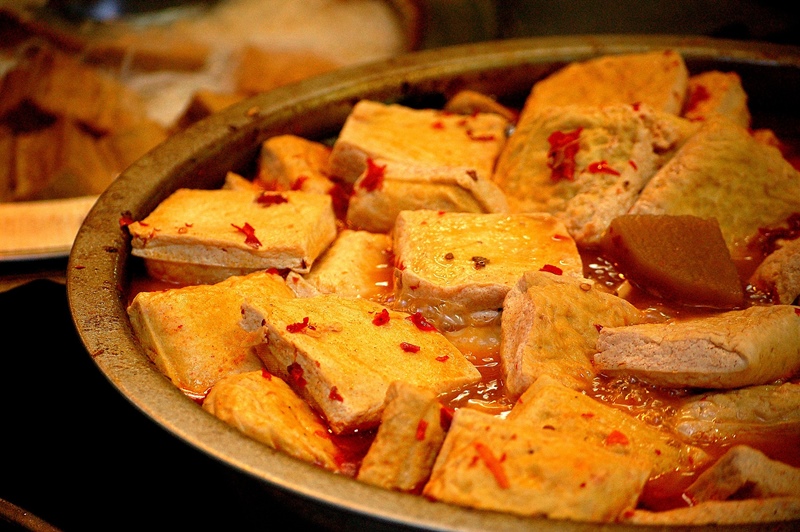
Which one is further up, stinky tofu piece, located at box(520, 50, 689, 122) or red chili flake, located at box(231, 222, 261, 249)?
stinky tofu piece, located at box(520, 50, 689, 122)

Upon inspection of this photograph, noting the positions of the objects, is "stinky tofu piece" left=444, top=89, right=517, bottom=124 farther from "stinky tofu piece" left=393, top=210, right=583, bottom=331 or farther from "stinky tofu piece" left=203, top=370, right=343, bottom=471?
"stinky tofu piece" left=203, top=370, right=343, bottom=471

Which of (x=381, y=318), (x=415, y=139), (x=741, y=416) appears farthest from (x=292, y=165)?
(x=741, y=416)

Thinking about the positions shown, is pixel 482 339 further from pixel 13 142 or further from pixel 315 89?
pixel 13 142

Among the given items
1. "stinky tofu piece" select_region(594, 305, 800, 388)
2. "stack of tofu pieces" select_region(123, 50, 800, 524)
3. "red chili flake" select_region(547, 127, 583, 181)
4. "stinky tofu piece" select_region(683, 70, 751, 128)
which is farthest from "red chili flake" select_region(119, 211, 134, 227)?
"stinky tofu piece" select_region(683, 70, 751, 128)

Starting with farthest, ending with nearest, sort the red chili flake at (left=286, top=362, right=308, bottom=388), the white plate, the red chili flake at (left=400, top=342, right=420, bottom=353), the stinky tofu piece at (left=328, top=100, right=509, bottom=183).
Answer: the white plate, the stinky tofu piece at (left=328, top=100, right=509, bottom=183), the red chili flake at (left=400, top=342, right=420, bottom=353), the red chili flake at (left=286, top=362, right=308, bottom=388)

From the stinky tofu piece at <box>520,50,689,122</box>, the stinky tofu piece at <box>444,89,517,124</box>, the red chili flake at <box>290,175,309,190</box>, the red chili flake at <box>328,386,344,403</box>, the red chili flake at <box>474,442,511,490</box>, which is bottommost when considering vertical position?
the red chili flake at <box>328,386,344,403</box>

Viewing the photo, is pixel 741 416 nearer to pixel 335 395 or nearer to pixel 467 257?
pixel 467 257

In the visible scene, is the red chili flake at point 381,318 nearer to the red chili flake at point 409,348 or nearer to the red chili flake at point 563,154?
the red chili flake at point 409,348

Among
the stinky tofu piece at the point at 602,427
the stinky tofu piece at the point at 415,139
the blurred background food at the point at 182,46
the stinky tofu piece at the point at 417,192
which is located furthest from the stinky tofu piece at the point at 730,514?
the blurred background food at the point at 182,46
